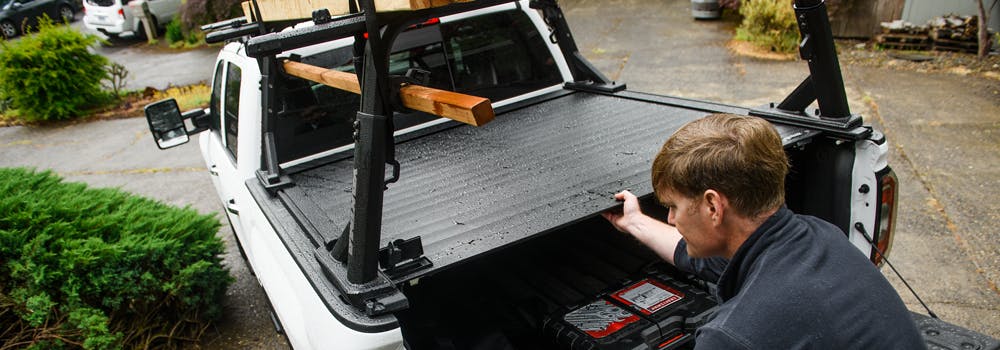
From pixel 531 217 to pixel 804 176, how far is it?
1.37 metres

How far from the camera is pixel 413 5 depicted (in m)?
1.58

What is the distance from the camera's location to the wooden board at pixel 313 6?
1.60m

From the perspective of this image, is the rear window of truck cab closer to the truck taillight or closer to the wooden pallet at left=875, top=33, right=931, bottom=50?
the truck taillight

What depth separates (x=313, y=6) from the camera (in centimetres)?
223

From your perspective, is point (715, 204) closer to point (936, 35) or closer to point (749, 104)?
point (749, 104)

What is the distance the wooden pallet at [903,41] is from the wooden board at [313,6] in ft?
29.9

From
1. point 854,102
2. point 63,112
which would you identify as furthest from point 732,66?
point 63,112

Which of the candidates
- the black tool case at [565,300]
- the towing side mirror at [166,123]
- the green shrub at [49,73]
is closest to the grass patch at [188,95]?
the green shrub at [49,73]

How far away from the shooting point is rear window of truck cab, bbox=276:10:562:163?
339cm

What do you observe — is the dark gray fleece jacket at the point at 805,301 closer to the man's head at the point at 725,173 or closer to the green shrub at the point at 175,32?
the man's head at the point at 725,173

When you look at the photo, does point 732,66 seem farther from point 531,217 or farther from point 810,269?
point 810,269

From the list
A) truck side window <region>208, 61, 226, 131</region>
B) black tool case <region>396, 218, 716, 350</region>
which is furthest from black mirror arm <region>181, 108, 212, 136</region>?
black tool case <region>396, 218, 716, 350</region>

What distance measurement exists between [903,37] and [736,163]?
909cm

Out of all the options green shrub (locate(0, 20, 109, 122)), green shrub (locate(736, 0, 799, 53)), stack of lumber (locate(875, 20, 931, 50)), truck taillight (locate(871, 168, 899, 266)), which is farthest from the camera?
green shrub (locate(0, 20, 109, 122))
